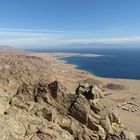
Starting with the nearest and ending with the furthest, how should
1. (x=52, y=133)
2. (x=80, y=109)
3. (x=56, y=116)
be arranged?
1. (x=52, y=133)
2. (x=56, y=116)
3. (x=80, y=109)

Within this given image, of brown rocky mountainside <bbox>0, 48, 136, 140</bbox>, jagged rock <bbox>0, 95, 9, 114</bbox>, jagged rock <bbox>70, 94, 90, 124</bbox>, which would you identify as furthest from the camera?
jagged rock <bbox>70, 94, 90, 124</bbox>

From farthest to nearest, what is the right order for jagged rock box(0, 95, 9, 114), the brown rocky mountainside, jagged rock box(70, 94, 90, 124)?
1. jagged rock box(70, 94, 90, 124)
2. jagged rock box(0, 95, 9, 114)
3. the brown rocky mountainside

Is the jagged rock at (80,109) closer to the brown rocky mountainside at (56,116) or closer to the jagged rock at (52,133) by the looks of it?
the brown rocky mountainside at (56,116)

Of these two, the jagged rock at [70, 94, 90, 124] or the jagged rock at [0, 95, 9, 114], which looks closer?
the jagged rock at [0, 95, 9, 114]

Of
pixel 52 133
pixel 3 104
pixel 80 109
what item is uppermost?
pixel 3 104

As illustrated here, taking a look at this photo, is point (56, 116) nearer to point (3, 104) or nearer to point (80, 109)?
point (80, 109)

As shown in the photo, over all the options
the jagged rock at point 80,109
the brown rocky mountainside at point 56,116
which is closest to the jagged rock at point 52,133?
the brown rocky mountainside at point 56,116

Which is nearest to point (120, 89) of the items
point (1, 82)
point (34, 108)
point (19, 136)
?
point (1, 82)

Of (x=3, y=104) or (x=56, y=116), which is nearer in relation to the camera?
(x=3, y=104)

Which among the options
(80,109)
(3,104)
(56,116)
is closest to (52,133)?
(56,116)

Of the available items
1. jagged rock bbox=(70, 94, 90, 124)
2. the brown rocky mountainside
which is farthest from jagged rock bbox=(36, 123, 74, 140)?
jagged rock bbox=(70, 94, 90, 124)

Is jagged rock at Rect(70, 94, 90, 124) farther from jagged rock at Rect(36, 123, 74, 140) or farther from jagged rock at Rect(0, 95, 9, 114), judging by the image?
jagged rock at Rect(0, 95, 9, 114)

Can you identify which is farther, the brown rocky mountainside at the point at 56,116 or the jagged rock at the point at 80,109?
the jagged rock at the point at 80,109

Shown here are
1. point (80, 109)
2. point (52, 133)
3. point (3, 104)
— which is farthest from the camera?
point (80, 109)
